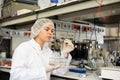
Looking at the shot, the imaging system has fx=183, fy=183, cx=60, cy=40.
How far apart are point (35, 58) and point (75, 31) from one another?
1.24 m

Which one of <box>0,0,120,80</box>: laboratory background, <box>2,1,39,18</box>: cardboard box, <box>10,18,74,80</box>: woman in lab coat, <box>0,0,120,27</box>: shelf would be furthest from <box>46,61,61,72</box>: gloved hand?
<box>2,1,39,18</box>: cardboard box

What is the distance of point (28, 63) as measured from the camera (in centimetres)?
172

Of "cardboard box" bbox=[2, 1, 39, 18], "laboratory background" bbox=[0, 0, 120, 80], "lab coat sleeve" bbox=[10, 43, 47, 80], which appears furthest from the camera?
"cardboard box" bbox=[2, 1, 39, 18]

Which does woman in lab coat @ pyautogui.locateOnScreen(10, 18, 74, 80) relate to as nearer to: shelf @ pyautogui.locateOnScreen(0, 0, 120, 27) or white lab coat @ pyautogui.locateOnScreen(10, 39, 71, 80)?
white lab coat @ pyautogui.locateOnScreen(10, 39, 71, 80)

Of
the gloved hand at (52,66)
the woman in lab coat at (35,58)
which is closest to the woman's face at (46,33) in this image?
the woman in lab coat at (35,58)

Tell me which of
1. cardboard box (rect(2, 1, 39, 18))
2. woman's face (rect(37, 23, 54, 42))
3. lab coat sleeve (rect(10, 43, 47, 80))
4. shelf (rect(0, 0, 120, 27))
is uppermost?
cardboard box (rect(2, 1, 39, 18))

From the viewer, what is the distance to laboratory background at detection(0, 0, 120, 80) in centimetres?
203

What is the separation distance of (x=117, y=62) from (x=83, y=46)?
752 mm

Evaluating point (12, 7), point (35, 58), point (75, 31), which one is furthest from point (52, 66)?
point (12, 7)

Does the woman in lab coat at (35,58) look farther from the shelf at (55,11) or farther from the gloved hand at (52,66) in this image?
Answer: the shelf at (55,11)

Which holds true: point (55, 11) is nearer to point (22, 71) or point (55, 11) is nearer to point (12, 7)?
point (22, 71)

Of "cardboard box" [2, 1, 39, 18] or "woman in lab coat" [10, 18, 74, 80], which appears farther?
"cardboard box" [2, 1, 39, 18]

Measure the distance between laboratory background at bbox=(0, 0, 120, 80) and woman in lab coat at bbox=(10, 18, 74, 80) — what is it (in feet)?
0.90

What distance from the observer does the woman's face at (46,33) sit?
1800 millimetres
